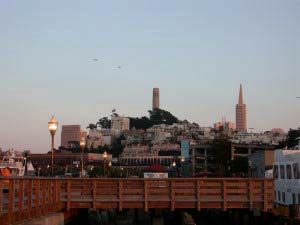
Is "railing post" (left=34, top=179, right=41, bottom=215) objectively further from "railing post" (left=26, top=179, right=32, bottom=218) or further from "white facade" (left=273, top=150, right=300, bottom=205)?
"white facade" (left=273, top=150, right=300, bottom=205)

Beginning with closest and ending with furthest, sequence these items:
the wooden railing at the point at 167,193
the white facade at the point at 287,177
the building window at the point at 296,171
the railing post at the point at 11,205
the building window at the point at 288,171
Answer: the railing post at the point at 11,205 → the wooden railing at the point at 167,193 → the building window at the point at 296,171 → the white facade at the point at 287,177 → the building window at the point at 288,171

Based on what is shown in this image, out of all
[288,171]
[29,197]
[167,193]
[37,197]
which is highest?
[288,171]

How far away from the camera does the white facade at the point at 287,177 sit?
147ft

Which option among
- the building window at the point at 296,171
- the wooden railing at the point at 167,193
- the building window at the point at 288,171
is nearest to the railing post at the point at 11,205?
Result: the wooden railing at the point at 167,193

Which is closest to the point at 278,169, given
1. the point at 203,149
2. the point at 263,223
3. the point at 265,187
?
the point at 263,223

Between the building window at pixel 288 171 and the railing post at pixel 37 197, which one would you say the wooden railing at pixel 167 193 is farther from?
the building window at pixel 288 171

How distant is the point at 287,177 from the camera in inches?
1887

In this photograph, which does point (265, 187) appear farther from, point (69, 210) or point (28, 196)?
point (28, 196)

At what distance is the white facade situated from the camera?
4488cm

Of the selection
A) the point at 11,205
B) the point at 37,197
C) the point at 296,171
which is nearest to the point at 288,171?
the point at 296,171

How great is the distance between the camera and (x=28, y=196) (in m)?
26.0

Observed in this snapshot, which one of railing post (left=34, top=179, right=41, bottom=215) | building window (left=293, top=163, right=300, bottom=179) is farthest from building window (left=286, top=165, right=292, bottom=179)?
railing post (left=34, top=179, right=41, bottom=215)

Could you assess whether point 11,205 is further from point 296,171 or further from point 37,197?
point 296,171

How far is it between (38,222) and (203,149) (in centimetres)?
15898
